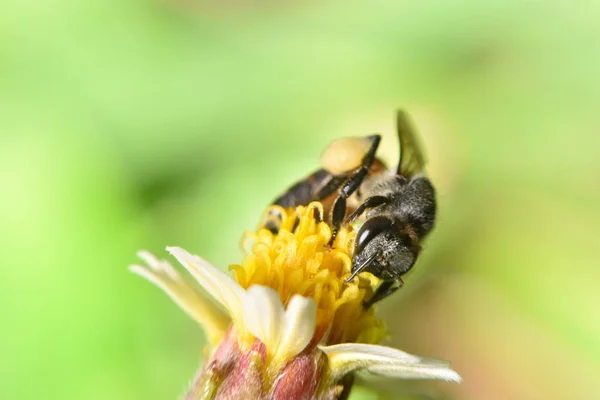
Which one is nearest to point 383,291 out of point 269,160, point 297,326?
point 297,326

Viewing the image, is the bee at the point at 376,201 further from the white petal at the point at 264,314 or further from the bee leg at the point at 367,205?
the white petal at the point at 264,314

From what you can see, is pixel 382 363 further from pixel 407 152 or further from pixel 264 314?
pixel 407 152

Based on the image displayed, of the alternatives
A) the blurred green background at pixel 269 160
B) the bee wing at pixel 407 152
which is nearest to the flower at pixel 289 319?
the bee wing at pixel 407 152

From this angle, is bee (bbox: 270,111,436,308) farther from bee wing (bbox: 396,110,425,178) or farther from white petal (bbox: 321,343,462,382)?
white petal (bbox: 321,343,462,382)

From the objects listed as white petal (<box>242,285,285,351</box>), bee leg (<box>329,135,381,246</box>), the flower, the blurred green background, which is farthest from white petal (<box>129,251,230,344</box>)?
the blurred green background

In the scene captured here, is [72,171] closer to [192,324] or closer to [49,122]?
[49,122]
